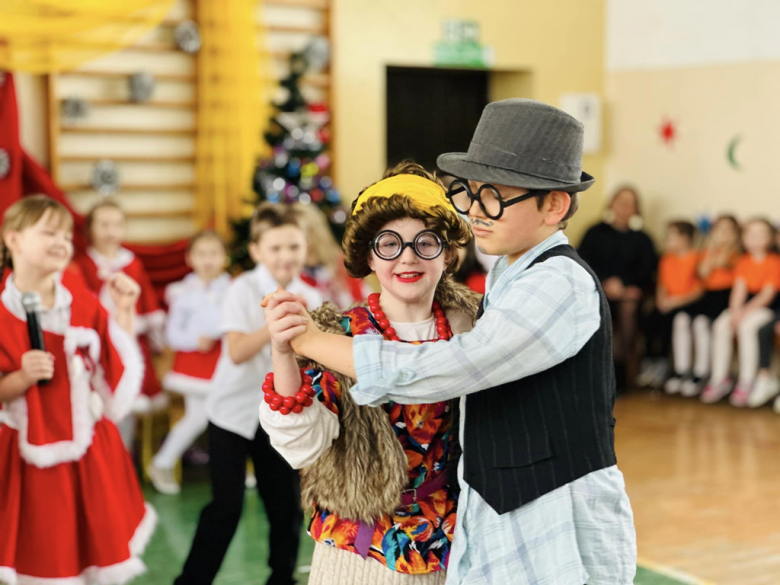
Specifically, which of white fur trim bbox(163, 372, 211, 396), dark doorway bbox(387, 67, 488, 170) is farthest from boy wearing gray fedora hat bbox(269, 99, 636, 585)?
dark doorway bbox(387, 67, 488, 170)

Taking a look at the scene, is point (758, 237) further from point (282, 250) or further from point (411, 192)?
point (411, 192)

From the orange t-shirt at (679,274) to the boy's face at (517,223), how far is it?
610cm

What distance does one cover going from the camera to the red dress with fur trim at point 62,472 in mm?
2779

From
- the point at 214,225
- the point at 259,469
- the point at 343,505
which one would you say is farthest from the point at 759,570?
the point at 214,225

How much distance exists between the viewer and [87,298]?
300cm

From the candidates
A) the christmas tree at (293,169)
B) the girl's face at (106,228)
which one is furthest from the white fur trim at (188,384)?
the christmas tree at (293,169)

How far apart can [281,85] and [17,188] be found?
1711 millimetres

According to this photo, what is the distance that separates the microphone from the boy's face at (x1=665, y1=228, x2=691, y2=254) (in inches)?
226

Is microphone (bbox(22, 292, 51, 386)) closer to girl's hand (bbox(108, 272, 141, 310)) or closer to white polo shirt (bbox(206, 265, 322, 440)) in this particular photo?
girl's hand (bbox(108, 272, 141, 310))

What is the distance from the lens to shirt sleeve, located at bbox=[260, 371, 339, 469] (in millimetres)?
1725

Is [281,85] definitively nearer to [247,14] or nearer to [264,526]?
[247,14]

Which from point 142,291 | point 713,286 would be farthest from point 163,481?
point 713,286

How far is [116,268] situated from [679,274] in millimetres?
4176

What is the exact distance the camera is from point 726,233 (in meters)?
7.25
